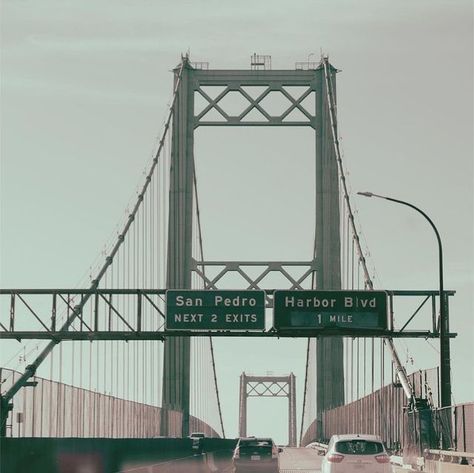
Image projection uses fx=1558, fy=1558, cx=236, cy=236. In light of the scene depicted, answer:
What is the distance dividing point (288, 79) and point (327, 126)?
392 centimetres

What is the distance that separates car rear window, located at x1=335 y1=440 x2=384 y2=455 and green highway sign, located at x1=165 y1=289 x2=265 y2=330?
19.5 meters

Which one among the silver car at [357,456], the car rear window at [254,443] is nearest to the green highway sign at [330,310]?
the car rear window at [254,443]

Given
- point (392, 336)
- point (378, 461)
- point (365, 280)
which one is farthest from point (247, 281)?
point (378, 461)

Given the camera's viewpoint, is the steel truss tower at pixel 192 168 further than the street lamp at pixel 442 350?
Yes

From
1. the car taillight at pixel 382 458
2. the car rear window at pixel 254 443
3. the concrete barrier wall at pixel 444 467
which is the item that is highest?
the car rear window at pixel 254 443

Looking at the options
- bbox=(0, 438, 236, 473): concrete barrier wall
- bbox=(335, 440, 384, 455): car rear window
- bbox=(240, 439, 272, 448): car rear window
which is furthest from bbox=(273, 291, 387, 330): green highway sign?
bbox=(335, 440, 384, 455): car rear window

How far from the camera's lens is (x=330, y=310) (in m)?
55.7

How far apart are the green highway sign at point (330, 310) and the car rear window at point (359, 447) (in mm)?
18584

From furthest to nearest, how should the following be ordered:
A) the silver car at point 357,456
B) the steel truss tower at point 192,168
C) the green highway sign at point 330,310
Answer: the steel truss tower at point 192,168, the green highway sign at point 330,310, the silver car at point 357,456

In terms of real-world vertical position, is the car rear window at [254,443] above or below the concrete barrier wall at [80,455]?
above

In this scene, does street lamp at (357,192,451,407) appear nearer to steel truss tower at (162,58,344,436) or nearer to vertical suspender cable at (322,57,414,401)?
vertical suspender cable at (322,57,414,401)

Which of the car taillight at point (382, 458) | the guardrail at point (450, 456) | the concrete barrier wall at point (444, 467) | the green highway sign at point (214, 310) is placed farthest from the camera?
the green highway sign at point (214, 310)

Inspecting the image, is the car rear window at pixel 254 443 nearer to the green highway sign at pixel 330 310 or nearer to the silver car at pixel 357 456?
the green highway sign at pixel 330 310

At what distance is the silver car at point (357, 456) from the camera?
36.3 metres
